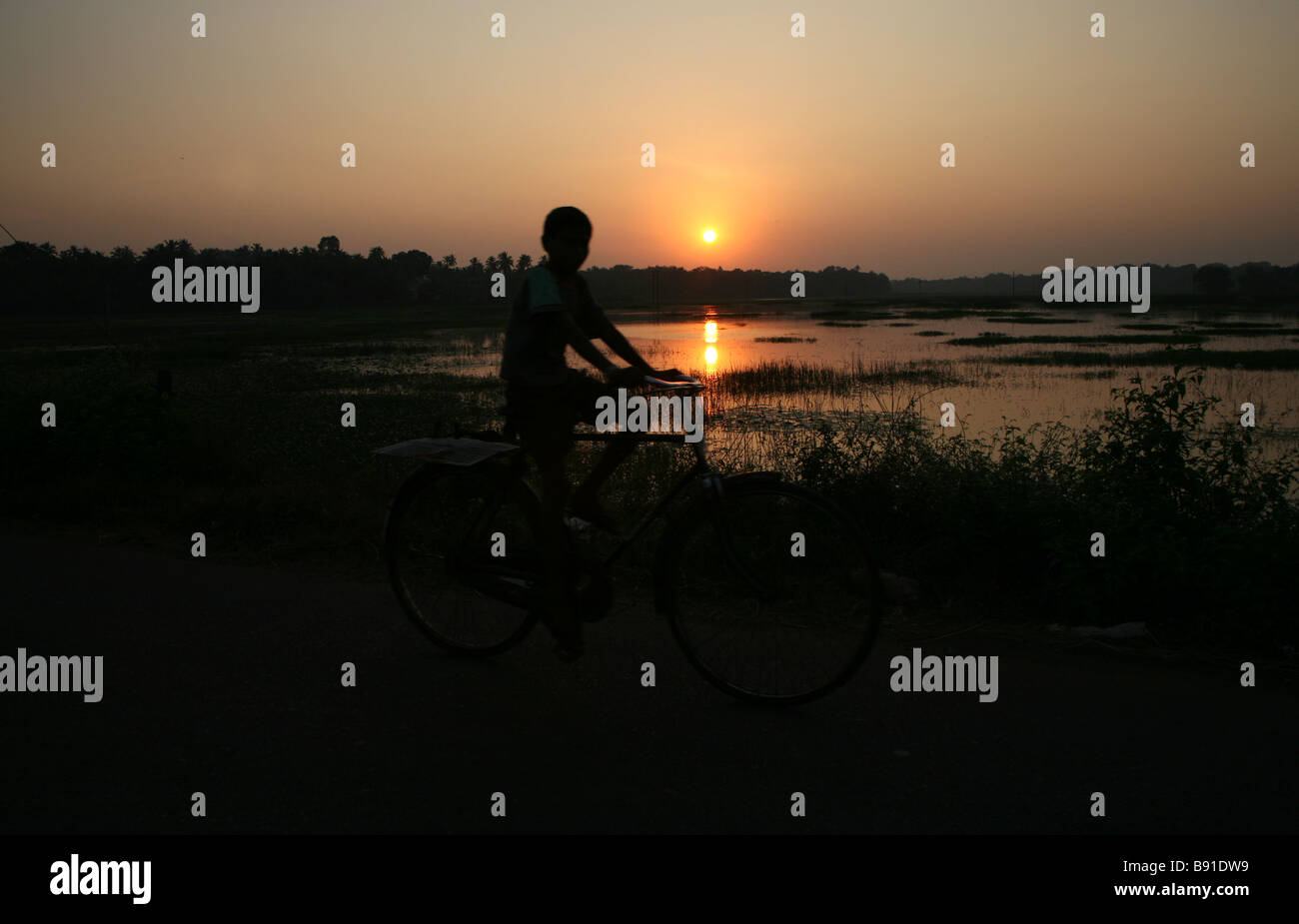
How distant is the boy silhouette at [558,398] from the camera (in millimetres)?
4066

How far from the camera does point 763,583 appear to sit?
392cm

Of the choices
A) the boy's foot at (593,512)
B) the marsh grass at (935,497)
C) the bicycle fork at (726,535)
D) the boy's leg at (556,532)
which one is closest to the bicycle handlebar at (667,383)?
the bicycle fork at (726,535)

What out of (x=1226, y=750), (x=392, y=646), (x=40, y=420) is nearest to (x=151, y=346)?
(x=40, y=420)

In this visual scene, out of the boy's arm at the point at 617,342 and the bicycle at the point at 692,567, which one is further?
the boy's arm at the point at 617,342

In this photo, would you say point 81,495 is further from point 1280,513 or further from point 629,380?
point 1280,513

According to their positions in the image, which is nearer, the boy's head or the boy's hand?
the boy's hand

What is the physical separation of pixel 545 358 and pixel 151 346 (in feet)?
133

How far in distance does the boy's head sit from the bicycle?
0.70 metres

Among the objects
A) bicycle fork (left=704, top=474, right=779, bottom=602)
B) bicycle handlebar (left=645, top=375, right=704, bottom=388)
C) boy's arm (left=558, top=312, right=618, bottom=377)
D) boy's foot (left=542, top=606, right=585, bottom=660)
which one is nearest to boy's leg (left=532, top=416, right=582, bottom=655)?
boy's foot (left=542, top=606, right=585, bottom=660)

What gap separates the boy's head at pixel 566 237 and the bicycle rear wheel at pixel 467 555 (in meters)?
1.02

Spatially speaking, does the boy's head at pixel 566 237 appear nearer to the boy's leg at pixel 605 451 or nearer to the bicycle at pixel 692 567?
the boy's leg at pixel 605 451

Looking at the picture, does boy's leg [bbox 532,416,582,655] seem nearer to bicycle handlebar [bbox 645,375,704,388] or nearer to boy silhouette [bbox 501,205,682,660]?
boy silhouette [bbox 501,205,682,660]

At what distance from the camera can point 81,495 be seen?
7.88 meters

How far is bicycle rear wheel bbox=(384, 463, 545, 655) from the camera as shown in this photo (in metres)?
4.43
